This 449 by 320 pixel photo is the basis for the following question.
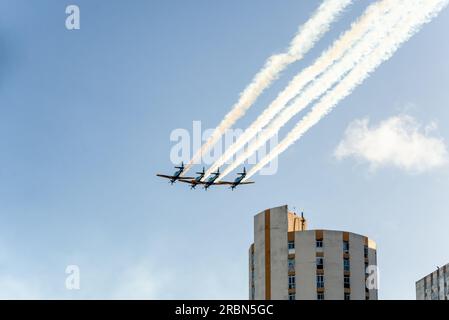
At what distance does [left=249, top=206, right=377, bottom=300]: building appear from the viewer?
6693 inches

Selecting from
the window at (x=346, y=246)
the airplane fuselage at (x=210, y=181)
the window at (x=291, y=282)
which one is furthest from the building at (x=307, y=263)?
the airplane fuselage at (x=210, y=181)

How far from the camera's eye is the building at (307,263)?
170 m

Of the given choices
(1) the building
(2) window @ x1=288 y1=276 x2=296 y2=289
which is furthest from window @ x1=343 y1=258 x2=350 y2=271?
(2) window @ x1=288 y1=276 x2=296 y2=289

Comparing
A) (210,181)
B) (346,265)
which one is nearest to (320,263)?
(346,265)

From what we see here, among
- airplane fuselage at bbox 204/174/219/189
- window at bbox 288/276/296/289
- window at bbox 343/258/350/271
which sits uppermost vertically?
airplane fuselage at bbox 204/174/219/189

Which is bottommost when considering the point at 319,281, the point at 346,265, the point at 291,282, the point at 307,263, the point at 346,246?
the point at 291,282

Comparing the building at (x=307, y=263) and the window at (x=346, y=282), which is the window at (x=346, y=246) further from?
the window at (x=346, y=282)

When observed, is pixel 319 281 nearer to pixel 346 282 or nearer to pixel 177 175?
pixel 346 282

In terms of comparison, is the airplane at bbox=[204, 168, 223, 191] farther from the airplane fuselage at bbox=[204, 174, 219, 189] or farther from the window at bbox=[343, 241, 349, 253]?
the window at bbox=[343, 241, 349, 253]

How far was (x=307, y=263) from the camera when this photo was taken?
171m
